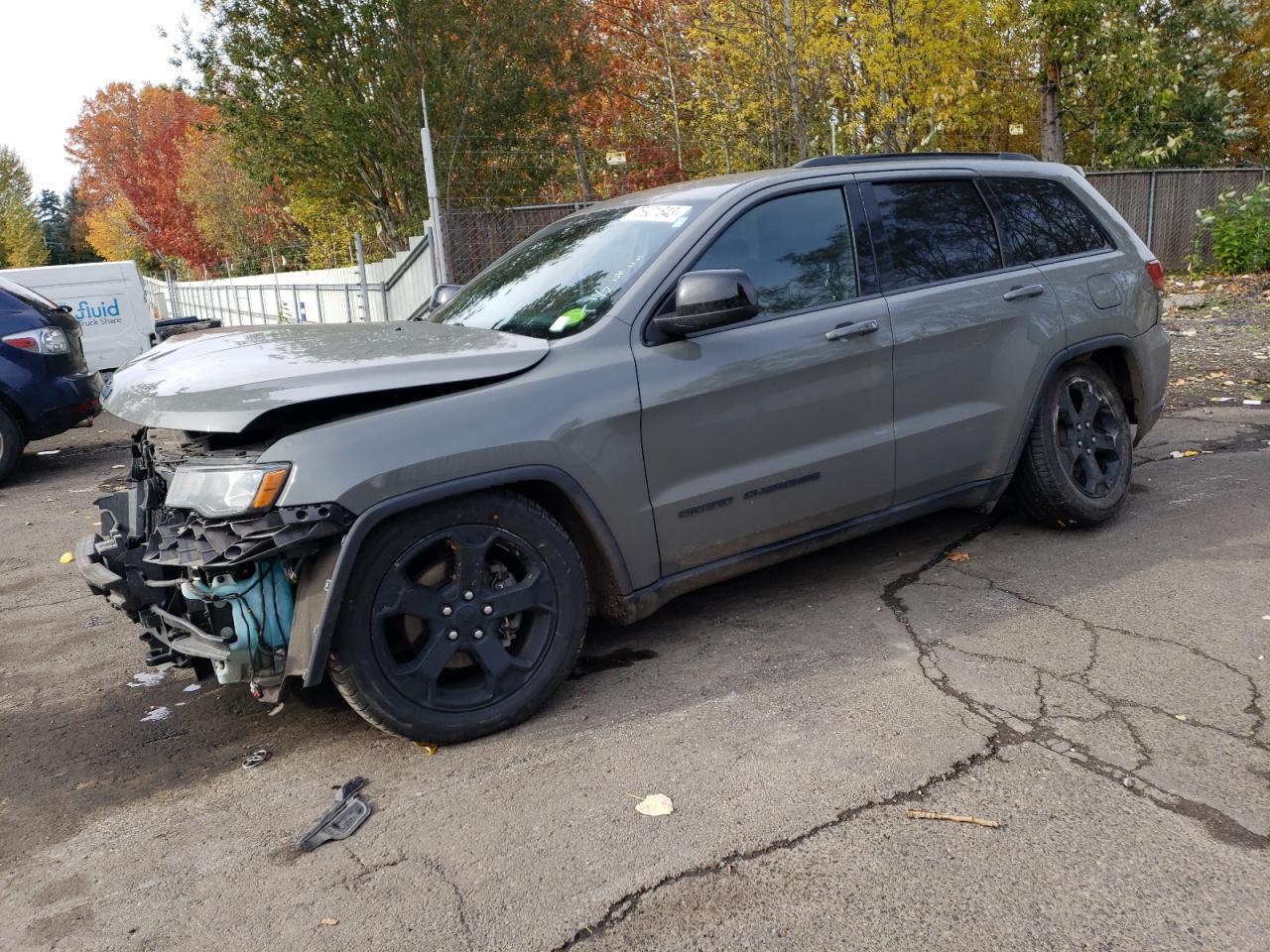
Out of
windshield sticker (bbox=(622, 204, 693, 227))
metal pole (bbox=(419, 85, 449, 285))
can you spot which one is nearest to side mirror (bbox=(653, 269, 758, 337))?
windshield sticker (bbox=(622, 204, 693, 227))

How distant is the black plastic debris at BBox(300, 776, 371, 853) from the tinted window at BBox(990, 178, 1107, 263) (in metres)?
3.77

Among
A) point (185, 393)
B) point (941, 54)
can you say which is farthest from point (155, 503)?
point (941, 54)

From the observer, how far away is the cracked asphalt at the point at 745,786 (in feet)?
8.53

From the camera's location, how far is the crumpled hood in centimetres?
326

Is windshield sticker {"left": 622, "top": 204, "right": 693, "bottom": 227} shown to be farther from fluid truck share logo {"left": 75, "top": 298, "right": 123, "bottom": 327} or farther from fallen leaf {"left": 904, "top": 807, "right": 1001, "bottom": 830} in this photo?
fluid truck share logo {"left": 75, "top": 298, "right": 123, "bottom": 327}

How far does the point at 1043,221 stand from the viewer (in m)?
5.19

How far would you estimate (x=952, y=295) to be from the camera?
466 cm

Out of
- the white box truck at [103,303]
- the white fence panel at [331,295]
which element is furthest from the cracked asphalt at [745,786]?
the white box truck at [103,303]

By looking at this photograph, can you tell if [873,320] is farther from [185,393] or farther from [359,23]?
[359,23]

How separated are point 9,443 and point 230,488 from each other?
22.1 feet

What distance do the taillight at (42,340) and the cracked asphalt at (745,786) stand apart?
15.4 ft

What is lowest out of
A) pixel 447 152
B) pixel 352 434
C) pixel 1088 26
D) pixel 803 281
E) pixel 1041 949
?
pixel 1041 949

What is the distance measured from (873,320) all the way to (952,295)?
0.51 metres

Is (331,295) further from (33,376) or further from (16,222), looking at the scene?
(16,222)
